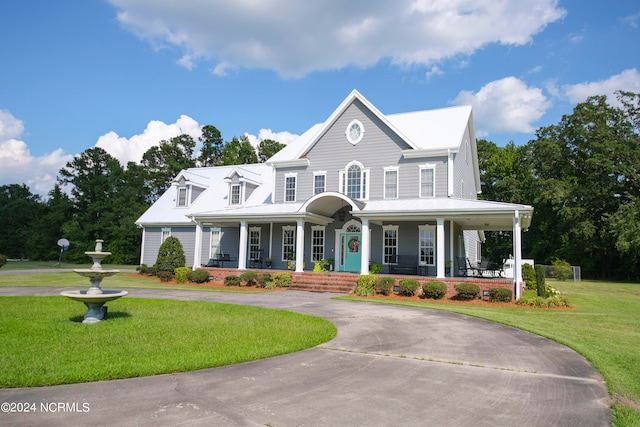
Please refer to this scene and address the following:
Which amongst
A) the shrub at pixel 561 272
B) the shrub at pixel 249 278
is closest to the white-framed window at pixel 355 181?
the shrub at pixel 249 278

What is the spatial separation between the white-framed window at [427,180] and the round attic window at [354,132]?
3900mm

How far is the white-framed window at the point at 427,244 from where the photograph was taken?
2150cm

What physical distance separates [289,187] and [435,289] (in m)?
11.2

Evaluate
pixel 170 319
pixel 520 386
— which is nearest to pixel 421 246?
pixel 170 319

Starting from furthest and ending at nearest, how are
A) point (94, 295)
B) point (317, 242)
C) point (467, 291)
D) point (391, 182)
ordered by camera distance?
point (317, 242) → point (391, 182) → point (467, 291) → point (94, 295)

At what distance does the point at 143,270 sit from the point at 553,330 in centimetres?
2521

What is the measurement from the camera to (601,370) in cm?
692

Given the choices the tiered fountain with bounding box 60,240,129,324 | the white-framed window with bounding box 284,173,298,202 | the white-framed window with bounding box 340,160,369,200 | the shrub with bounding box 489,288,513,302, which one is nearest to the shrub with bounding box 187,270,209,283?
the white-framed window with bounding box 284,173,298,202

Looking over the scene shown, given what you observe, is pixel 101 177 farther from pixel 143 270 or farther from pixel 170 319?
pixel 170 319

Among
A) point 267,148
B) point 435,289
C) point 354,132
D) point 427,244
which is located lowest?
point 435,289

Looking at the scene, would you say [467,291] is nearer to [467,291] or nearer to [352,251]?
[467,291]

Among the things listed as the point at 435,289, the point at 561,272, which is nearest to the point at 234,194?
the point at 435,289

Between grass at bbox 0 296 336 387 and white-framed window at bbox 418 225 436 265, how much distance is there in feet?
36.0

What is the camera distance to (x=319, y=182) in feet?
79.7
